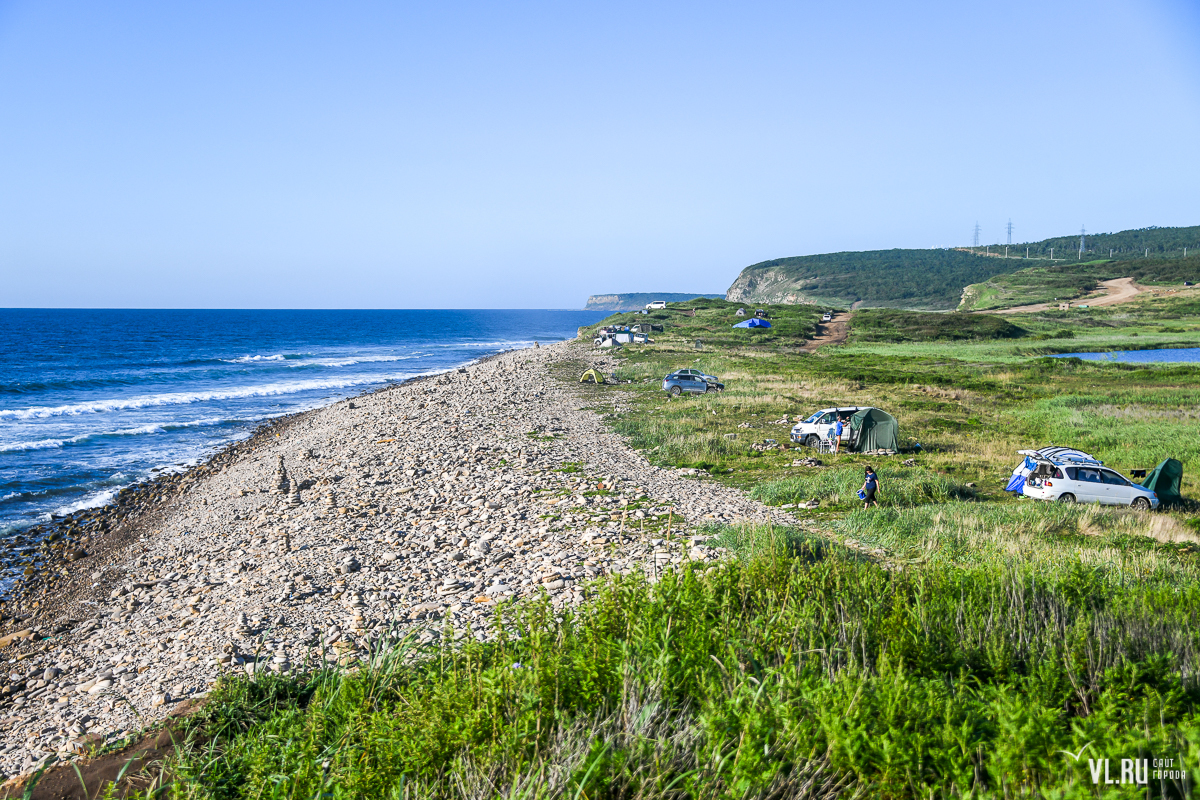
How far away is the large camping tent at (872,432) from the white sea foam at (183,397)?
3954 cm

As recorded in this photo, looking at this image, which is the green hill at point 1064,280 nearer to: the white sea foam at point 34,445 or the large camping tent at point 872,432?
the large camping tent at point 872,432

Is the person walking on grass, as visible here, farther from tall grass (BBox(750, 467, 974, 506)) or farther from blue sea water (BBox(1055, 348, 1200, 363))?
blue sea water (BBox(1055, 348, 1200, 363))

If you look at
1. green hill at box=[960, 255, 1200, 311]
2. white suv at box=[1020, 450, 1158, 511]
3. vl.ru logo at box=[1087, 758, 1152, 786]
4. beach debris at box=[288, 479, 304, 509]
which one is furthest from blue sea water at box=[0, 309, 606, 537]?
green hill at box=[960, 255, 1200, 311]

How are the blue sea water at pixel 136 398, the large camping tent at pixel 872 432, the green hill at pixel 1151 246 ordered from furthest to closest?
the green hill at pixel 1151 246
the blue sea water at pixel 136 398
the large camping tent at pixel 872 432

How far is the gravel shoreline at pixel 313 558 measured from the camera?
880 centimetres

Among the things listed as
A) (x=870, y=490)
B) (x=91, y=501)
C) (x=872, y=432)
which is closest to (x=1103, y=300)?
(x=872, y=432)

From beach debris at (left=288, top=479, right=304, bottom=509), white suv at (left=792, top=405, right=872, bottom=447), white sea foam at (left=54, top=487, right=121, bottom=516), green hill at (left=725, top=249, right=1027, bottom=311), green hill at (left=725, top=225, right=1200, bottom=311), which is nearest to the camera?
beach debris at (left=288, top=479, right=304, bottom=509)

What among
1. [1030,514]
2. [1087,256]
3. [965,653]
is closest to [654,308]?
[1030,514]

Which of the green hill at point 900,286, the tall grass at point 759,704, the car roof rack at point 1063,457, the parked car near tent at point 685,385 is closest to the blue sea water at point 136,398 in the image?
the tall grass at point 759,704

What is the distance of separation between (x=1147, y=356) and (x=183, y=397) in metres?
81.1

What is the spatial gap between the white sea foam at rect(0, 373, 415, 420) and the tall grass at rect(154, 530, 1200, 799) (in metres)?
40.2

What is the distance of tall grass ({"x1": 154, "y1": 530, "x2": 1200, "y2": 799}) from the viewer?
12.1 ft

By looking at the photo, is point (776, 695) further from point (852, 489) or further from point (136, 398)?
point (136, 398)

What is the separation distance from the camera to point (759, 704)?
4.35m
